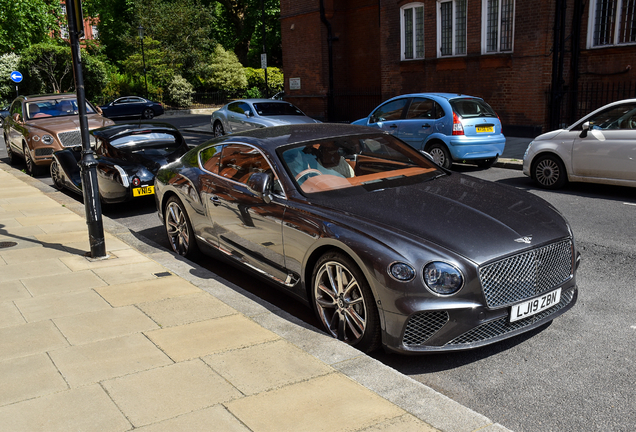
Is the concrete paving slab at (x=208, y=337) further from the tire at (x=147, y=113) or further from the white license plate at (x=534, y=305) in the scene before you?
the tire at (x=147, y=113)

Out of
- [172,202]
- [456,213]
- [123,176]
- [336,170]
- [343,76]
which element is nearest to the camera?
[456,213]

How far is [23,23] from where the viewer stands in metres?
43.2

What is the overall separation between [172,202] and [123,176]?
276cm

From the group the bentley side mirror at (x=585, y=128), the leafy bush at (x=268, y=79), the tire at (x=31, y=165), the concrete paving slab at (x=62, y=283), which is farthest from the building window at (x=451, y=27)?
the leafy bush at (x=268, y=79)

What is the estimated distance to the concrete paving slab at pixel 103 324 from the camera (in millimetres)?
4324

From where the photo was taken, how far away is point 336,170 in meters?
5.21

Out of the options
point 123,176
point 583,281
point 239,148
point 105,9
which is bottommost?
point 583,281

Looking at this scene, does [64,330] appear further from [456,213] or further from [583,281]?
[583,281]

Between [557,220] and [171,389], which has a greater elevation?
[557,220]

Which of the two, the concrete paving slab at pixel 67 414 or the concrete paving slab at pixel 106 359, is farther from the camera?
the concrete paving slab at pixel 106 359

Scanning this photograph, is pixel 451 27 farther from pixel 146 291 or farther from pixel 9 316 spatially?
pixel 9 316

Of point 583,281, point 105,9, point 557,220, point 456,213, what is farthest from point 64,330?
point 105,9

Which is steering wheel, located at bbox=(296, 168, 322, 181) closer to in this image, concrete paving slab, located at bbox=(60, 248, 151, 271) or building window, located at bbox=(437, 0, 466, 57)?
concrete paving slab, located at bbox=(60, 248, 151, 271)

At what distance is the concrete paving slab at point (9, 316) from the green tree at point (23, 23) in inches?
1736
